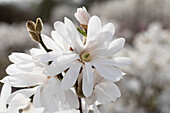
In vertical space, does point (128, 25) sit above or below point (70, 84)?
above

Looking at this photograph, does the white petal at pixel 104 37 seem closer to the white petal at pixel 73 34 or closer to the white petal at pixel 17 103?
the white petal at pixel 73 34

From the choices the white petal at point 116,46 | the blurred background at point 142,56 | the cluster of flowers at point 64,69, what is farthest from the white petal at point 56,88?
the blurred background at point 142,56

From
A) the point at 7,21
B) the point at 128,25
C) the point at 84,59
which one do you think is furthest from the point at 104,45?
the point at 7,21

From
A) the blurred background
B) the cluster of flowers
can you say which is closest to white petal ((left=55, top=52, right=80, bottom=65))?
the cluster of flowers

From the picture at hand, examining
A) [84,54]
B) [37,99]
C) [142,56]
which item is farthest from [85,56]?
[142,56]

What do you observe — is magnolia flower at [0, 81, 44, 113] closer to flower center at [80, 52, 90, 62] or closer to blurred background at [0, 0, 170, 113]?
flower center at [80, 52, 90, 62]

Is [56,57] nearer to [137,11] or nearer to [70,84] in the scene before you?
[70,84]
